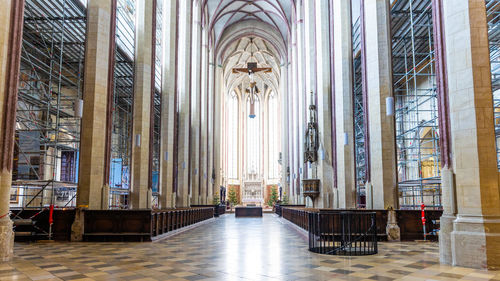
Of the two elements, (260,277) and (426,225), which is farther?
(426,225)

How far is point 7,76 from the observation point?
7816mm

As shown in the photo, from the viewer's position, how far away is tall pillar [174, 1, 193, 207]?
22.4 metres

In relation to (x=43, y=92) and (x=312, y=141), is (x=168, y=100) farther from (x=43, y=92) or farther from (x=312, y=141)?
(x=312, y=141)

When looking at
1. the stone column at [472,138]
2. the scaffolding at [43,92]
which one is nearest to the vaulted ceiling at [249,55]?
the scaffolding at [43,92]

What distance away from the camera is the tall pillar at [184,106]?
73.4 ft

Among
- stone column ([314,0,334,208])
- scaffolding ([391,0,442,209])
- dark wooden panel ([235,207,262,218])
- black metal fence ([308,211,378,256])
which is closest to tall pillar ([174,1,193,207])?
dark wooden panel ([235,207,262,218])

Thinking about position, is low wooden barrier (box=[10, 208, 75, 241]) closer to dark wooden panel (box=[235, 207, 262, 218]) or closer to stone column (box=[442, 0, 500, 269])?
stone column (box=[442, 0, 500, 269])

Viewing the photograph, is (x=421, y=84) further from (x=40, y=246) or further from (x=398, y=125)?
(x=40, y=246)

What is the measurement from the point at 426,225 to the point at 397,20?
37.7 ft

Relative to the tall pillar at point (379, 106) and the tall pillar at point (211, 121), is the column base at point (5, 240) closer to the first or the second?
the tall pillar at point (379, 106)

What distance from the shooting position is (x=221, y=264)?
261 inches

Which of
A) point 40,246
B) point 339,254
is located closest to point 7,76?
point 40,246

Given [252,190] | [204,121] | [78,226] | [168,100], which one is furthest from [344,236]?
[252,190]

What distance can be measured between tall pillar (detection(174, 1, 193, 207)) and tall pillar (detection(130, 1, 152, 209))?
6.38 metres
